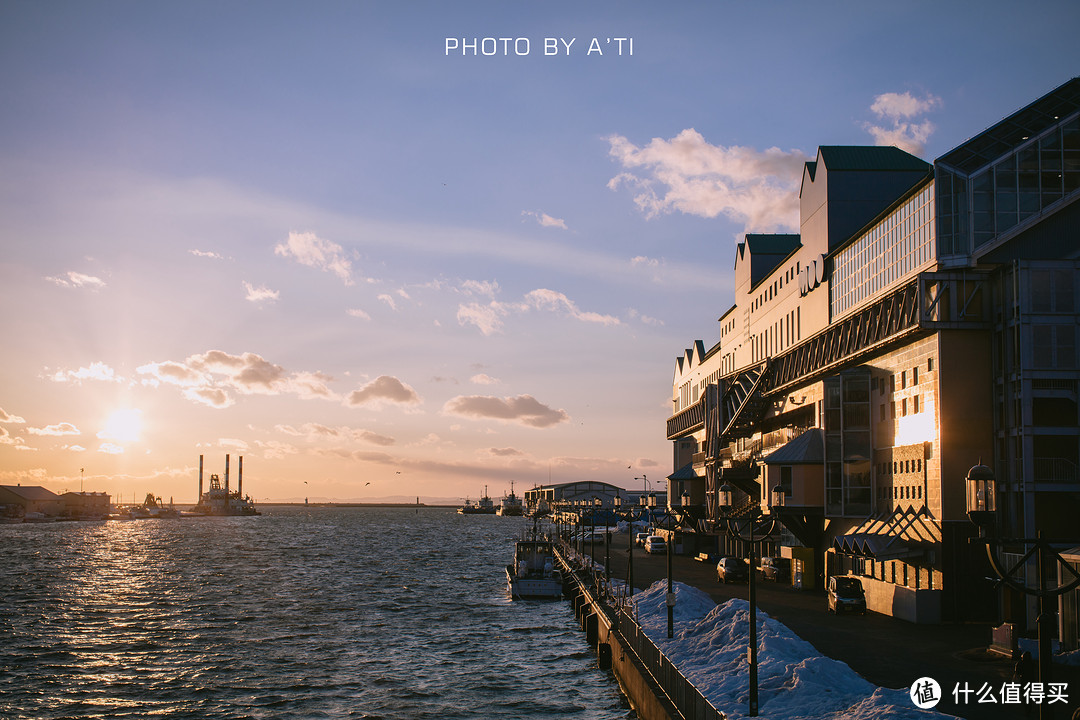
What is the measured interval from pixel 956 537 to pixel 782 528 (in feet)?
76.0

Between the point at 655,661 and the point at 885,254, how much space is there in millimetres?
32485

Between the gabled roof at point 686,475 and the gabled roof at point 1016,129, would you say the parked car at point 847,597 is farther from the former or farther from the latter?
the gabled roof at point 686,475

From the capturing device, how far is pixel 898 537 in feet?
156

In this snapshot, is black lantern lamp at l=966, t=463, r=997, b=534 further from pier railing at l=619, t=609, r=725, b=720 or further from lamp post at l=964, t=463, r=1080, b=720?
pier railing at l=619, t=609, r=725, b=720

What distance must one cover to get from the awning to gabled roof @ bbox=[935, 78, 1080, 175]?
17297 millimetres

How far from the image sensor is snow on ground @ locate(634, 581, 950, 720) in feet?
79.2

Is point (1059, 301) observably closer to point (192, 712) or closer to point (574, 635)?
point (574, 635)

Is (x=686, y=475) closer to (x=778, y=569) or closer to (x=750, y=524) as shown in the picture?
(x=778, y=569)

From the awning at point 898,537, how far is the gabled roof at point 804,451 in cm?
867

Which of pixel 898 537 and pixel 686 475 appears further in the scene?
pixel 686 475

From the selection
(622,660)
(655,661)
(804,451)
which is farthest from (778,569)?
(655,661)

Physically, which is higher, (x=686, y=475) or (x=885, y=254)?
(x=885, y=254)

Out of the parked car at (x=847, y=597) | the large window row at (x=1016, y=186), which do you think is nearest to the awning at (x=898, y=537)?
the parked car at (x=847, y=597)

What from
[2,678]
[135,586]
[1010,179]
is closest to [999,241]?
[1010,179]
